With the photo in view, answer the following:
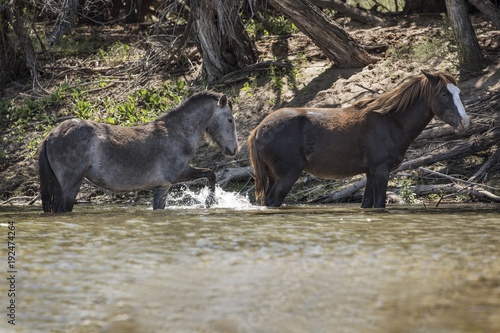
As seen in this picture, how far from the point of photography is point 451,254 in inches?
191

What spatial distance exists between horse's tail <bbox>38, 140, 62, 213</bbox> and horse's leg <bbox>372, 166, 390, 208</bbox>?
4389mm

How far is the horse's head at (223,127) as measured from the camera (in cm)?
986

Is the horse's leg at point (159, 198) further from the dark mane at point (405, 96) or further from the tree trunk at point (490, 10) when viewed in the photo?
the tree trunk at point (490, 10)

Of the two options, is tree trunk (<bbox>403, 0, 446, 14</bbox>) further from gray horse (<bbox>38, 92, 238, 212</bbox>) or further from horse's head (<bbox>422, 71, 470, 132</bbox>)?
gray horse (<bbox>38, 92, 238, 212</bbox>)

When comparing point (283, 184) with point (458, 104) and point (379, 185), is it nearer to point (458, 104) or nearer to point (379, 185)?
point (379, 185)

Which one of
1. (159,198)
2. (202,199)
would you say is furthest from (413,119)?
(159,198)

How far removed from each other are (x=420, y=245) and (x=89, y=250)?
8.78 ft

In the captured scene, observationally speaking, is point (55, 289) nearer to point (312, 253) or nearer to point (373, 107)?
point (312, 253)

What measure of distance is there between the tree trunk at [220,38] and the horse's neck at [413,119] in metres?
6.11

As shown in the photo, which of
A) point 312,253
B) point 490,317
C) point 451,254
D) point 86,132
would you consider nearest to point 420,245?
point 451,254

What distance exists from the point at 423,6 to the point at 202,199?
912 centimetres

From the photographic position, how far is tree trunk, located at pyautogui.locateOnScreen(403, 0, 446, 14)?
1609 cm

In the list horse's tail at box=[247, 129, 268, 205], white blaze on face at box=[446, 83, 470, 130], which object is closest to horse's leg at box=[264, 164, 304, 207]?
horse's tail at box=[247, 129, 268, 205]

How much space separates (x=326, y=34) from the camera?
14109 mm
